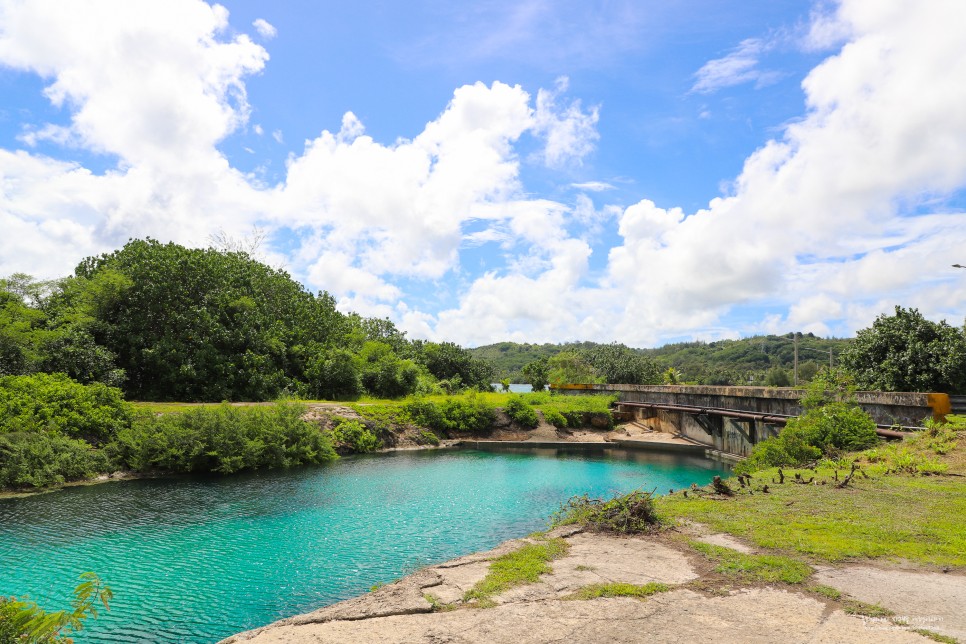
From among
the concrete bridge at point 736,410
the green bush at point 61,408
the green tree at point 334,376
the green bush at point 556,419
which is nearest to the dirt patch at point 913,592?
the concrete bridge at point 736,410

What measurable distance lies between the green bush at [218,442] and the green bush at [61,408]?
37.6 inches

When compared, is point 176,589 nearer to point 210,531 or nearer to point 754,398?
point 210,531

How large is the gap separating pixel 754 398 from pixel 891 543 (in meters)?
22.4

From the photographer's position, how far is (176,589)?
1216 centimetres

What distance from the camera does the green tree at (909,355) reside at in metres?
23.5

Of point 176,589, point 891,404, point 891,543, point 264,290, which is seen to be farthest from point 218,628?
point 264,290

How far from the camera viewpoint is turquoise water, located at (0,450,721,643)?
11414mm

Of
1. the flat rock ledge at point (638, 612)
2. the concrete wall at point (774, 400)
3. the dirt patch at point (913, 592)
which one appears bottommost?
the flat rock ledge at point (638, 612)

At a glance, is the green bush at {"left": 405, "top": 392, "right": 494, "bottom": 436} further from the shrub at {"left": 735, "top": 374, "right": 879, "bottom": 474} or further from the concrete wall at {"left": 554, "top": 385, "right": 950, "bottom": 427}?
the shrub at {"left": 735, "top": 374, "right": 879, "bottom": 474}

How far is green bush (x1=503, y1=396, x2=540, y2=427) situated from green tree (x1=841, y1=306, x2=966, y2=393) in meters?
22.9

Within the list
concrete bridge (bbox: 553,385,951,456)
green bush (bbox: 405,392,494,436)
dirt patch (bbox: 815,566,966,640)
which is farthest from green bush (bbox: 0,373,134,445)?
concrete bridge (bbox: 553,385,951,456)

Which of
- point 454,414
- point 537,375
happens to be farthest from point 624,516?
point 537,375

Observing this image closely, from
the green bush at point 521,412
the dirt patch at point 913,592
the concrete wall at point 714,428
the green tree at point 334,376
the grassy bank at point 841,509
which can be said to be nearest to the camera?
the dirt patch at point 913,592

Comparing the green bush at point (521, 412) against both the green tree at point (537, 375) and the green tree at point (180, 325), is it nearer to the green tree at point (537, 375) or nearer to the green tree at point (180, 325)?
the green tree at point (180, 325)
